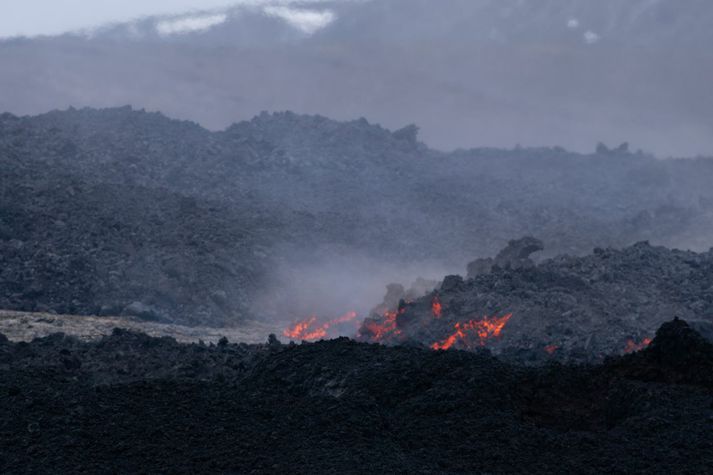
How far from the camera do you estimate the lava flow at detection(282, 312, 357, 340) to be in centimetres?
2888

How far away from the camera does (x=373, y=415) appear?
11.6 metres

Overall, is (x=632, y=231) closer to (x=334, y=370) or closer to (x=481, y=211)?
(x=481, y=211)

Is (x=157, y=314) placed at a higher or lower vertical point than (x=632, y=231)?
lower

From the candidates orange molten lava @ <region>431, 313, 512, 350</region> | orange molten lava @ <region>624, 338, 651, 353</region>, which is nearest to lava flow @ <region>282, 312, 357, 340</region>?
orange molten lava @ <region>431, 313, 512, 350</region>

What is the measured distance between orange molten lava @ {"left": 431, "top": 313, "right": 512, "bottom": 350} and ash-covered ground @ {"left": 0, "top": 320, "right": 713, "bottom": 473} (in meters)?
7.58

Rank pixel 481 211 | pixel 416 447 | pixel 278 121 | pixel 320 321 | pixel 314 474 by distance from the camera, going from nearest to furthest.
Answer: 1. pixel 314 474
2. pixel 416 447
3. pixel 320 321
4. pixel 481 211
5. pixel 278 121

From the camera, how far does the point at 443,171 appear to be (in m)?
76.4

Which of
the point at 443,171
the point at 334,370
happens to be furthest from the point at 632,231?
the point at 334,370

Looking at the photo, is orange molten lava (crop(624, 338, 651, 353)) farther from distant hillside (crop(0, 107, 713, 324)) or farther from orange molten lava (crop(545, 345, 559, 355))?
distant hillside (crop(0, 107, 713, 324))

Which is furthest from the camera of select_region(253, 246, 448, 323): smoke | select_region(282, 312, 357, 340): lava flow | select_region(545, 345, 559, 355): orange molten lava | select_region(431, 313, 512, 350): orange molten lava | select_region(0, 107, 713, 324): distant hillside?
select_region(253, 246, 448, 323): smoke

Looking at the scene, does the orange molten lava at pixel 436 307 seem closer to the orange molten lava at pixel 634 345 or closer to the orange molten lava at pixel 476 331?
the orange molten lava at pixel 476 331

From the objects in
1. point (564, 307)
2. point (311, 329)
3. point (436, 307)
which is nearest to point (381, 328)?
point (436, 307)

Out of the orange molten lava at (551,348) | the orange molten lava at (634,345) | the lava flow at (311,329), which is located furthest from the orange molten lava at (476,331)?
the lava flow at (311,329)

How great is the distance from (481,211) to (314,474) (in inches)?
2200
